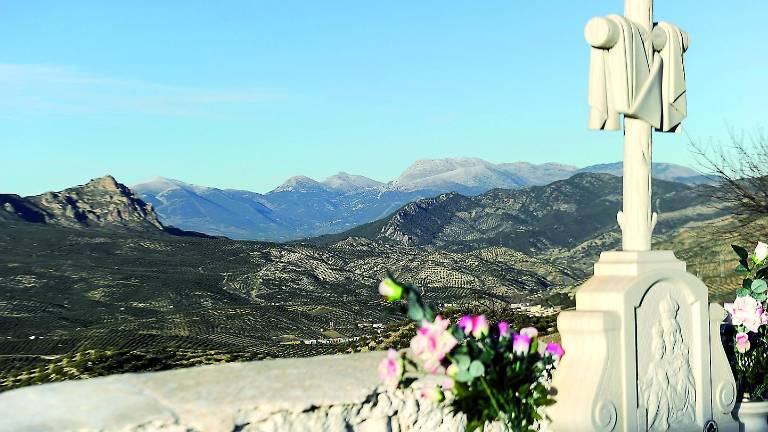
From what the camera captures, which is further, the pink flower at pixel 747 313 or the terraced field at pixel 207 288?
the terraced field at pixel 207 288

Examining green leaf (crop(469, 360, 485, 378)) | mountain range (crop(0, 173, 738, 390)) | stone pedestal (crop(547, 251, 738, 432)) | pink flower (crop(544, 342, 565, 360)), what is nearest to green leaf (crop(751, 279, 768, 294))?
stone pedestal (crop(547, 251, 738, 432))

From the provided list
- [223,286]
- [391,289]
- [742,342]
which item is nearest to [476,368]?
[391,289]

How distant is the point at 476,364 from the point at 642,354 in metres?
2.26

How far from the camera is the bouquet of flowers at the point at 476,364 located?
6.36 metres

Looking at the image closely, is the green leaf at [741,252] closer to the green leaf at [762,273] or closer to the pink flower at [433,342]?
the green leaf at [762,273]

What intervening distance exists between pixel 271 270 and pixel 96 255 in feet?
88.4

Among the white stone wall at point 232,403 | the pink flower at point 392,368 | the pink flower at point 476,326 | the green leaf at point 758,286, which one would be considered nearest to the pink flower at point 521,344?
the pink flower at point 476,326

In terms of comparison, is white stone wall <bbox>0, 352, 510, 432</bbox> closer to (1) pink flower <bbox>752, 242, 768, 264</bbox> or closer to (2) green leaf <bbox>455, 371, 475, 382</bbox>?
(2) green leaf <bbox>455, 371, 475, 382</bbox>

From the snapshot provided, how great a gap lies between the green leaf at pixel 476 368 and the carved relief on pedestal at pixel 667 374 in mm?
2203

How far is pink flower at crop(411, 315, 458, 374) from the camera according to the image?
6340mm

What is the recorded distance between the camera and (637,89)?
338 inches

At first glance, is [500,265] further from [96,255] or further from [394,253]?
[96,255]

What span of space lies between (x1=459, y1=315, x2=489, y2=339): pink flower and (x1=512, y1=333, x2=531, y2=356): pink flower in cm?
23

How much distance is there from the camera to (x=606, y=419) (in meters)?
7.80
